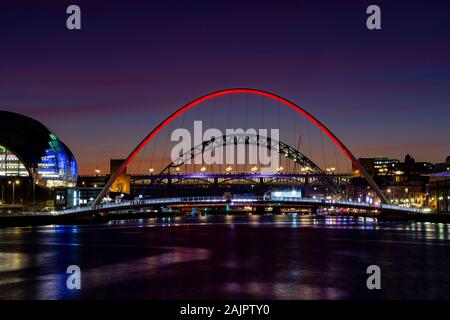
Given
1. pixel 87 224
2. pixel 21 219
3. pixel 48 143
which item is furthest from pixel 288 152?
pixel 21 219

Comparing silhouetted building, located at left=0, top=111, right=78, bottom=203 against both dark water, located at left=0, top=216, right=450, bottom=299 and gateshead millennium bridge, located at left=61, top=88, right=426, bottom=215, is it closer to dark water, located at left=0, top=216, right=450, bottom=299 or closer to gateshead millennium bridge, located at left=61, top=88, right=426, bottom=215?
gateshead millennium bridge, located at left=61, top=88, right=426, bottom=215

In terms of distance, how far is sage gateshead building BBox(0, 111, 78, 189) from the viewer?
134m

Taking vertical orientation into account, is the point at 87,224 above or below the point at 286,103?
below

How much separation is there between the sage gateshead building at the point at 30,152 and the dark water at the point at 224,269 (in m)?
87.6

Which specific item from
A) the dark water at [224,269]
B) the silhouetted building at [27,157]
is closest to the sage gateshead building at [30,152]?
the silhouetted building at [27,157]

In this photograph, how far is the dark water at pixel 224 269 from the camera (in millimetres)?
24391

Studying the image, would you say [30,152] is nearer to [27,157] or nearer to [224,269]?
[27,157]

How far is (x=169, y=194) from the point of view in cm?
16162

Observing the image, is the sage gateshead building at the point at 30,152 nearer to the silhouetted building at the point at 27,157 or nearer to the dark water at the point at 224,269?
the silhouetted building at the point at 27,157

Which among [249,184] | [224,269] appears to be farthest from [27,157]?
[224,269]

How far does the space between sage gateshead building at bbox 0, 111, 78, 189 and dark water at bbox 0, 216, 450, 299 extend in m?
87.6

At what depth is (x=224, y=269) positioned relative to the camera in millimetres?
32156

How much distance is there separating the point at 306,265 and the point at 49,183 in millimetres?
115711
